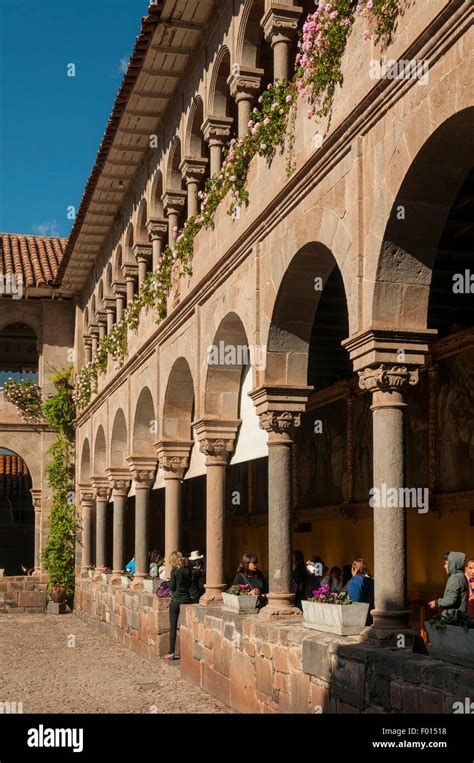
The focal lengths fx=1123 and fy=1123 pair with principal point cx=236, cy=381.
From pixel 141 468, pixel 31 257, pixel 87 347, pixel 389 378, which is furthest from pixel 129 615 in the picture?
pixel 31 257

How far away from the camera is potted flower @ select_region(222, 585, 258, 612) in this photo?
13.3 m

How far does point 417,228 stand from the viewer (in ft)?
29.7

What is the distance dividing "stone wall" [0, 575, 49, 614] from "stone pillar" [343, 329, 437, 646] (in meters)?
23.4

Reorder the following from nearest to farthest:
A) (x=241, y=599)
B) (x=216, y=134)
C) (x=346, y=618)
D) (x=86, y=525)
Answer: (x=346, y=618), (x=241, y=599), (x=216, y=134), (x=86, y=525)

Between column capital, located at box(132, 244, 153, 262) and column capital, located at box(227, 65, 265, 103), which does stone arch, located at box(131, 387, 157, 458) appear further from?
column capital, located at box(227, 65, 265, 103)

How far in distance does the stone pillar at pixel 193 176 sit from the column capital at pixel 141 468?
20.1ft

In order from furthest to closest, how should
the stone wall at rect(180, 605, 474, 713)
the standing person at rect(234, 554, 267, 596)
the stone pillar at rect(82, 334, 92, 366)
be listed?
the stone pillar at rect(82, 334, 92, 366) < the standing person at rect(234, 554, 267, 596) < the stone wall at rect(180, 605, 474, 713)

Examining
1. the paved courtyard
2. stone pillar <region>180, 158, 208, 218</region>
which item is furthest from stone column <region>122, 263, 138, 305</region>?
the paved courtyard

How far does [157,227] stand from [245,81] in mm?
6459

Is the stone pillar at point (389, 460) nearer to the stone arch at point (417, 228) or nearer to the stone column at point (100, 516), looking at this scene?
the stone arch at point (417, 228)

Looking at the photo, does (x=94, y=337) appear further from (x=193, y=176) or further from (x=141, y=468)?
(x=193, y=176)

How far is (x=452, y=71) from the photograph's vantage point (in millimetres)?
7875

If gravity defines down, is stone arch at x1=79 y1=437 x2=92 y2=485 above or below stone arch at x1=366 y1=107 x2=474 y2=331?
below

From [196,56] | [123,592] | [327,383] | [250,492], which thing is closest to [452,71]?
[196,56]
